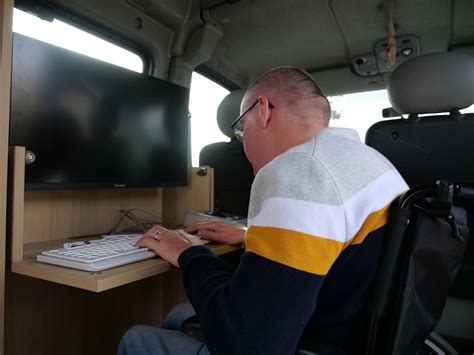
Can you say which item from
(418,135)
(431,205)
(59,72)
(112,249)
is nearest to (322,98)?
(431,205)

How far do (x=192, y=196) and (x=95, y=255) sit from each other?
2.93 ft

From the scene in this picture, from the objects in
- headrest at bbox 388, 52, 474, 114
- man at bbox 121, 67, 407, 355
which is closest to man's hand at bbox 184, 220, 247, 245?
man at bbox 121, 67, 407, 355

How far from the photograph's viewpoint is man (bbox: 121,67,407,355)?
24.5 inches

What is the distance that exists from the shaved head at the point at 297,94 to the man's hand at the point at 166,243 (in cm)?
46

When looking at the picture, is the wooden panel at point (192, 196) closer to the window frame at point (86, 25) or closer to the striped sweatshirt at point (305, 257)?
the window frame at point (86, 25)

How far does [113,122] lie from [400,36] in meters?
2.04

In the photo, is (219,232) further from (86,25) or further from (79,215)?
(86,25)

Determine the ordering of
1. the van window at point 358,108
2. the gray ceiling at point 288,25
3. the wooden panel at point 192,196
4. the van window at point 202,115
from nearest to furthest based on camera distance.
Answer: the wooden panel at point 192,196 → the gray ceiling at point 288,25 → the van window at point 202,115 → the van window at point 358,108

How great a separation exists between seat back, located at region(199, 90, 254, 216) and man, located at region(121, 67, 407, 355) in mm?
1243

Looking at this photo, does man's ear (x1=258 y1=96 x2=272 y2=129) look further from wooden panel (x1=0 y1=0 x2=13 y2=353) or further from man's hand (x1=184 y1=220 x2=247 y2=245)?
wooden panel (x1=0 y1=0 x2=13 y2=353)

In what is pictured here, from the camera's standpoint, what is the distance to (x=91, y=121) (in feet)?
4.21

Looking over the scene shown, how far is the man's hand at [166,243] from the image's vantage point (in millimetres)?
938

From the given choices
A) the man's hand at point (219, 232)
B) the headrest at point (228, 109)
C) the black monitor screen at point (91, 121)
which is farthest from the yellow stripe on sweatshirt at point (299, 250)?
the headrest at point (228, 109)

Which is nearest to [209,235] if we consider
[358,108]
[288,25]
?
[288,25]
